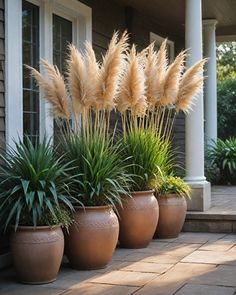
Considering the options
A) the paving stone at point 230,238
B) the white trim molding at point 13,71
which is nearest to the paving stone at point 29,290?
the white trim molding at point 13,71

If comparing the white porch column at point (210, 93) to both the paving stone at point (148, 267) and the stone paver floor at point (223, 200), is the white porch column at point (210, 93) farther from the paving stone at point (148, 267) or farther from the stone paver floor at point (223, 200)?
the paving stone at point (148, 267)

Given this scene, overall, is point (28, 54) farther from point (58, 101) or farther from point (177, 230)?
point (177, 230)

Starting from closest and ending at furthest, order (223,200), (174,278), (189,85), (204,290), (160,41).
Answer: (204,290) → (174,278) → (189,85) → (223,200) → (160,41)

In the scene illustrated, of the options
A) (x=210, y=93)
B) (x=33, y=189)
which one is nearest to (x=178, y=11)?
(x=210, y=93)

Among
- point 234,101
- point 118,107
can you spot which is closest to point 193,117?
point 118,107

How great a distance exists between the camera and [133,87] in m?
5.20

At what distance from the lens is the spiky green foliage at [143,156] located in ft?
17.7

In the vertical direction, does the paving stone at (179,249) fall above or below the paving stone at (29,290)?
above

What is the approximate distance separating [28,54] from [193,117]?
212cm

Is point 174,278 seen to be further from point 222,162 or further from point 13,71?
point 222,162

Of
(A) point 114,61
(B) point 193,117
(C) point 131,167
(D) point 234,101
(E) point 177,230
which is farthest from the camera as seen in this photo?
(D) point 234,101

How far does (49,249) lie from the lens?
4.00 metres

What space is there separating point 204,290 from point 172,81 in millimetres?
2426

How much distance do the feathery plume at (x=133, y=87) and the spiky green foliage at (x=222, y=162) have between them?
484 cm
